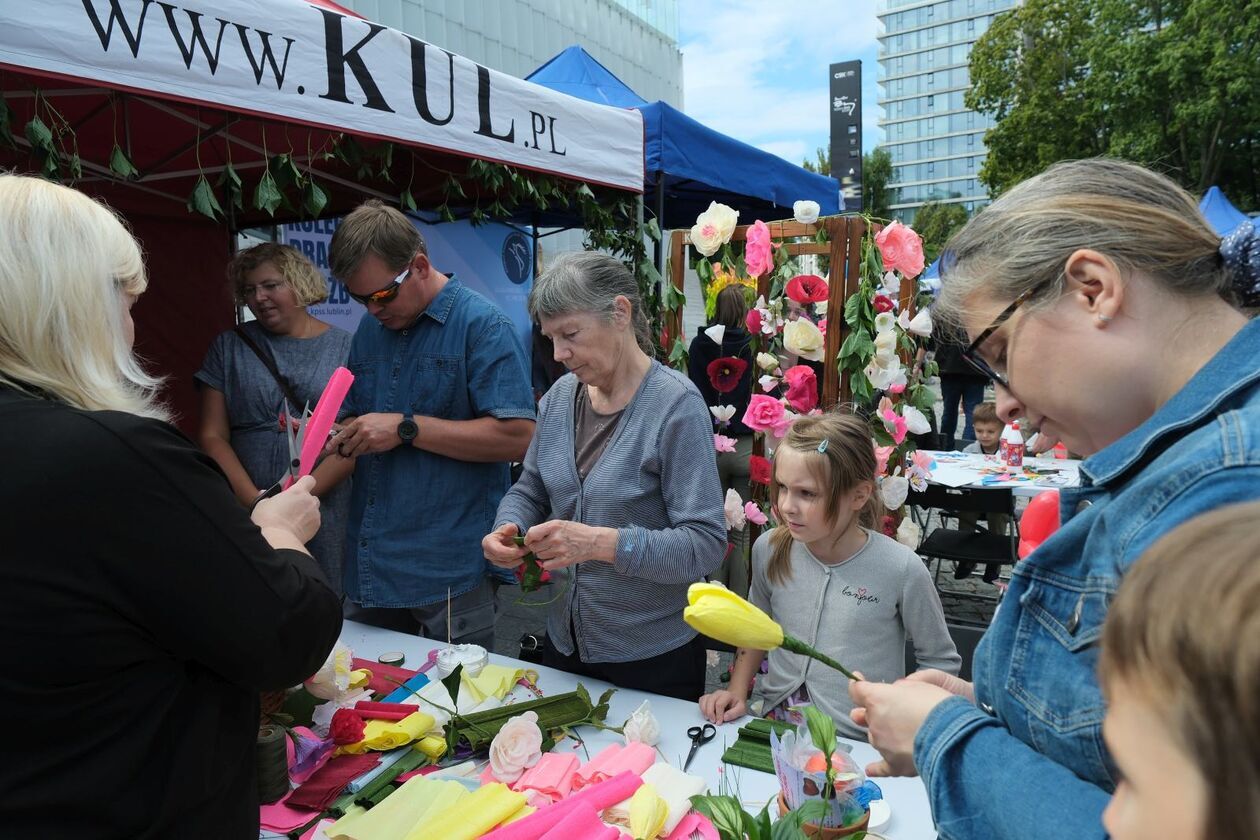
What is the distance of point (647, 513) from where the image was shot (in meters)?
1.85

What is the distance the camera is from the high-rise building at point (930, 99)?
91.8 meters

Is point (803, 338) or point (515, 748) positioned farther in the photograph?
point (803, 338)

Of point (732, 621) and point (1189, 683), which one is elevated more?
point (1189, 683)

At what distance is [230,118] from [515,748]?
2.94 m

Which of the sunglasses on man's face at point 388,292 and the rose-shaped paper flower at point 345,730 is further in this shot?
the sunglasses on man's face at point 388,292

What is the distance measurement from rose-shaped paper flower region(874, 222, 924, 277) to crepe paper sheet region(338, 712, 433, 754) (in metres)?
1.92

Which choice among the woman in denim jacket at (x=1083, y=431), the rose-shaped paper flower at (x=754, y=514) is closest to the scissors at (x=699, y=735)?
the woman in denim jacket at (x=1083, y=431)

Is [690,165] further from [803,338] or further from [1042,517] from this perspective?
[1042,517]

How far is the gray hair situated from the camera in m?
1.85

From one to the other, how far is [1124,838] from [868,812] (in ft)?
2.74

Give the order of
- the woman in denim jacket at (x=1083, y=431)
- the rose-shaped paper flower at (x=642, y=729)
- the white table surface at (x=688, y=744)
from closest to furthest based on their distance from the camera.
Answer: the woman in denim jacket at (x=1083, y=431), the white table surface at (x=688, y=744), the rose-shaped paper flower at (x=642, y=729)

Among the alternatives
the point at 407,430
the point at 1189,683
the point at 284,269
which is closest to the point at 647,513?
the point at 407,430

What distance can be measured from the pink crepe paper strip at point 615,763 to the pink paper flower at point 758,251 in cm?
163

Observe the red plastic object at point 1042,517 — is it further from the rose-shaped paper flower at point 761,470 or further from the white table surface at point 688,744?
the rose-shaped paper flower at point 761,470
